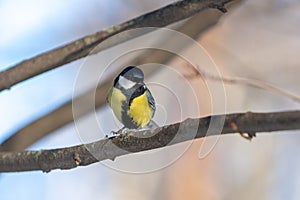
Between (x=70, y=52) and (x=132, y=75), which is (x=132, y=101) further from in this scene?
(x=70, y=52)

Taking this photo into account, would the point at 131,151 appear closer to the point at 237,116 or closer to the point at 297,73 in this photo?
the point at 237,116

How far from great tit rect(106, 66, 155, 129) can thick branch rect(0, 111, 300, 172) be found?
19 mm

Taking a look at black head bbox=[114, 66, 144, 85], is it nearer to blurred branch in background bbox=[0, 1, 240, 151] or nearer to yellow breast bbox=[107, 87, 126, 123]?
yellow breast bbox=[107, 87, 126, 123]

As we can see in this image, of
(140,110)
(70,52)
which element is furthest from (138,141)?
(70,52)

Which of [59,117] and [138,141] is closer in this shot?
[138,141]

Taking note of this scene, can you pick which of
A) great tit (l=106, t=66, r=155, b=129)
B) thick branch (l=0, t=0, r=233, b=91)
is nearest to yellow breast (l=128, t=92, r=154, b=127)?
great tit (l=106, t=66, r=155, b=129)

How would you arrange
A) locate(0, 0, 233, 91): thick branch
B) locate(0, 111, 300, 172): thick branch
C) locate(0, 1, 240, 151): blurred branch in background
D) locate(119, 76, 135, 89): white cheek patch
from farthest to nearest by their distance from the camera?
locate(0, 1, 240, 151): blurred branch in background, locate(0, 0, 233, 91): thick branch, locate(119, 76, 135, 89): white cheek patch, locate(0, 111, 300, 172): thick branch

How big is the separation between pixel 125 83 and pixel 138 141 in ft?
0.19

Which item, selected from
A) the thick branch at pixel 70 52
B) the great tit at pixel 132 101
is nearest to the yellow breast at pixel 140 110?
the great tit at pixel 132 101

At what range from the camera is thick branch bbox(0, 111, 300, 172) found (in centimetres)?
40

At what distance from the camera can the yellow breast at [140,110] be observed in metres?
0.51

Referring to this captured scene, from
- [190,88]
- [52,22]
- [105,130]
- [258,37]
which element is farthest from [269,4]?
[105,130]

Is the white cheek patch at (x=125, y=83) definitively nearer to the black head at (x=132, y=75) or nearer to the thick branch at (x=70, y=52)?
the black head at (x=132, y=75)

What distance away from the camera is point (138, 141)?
49 cm
